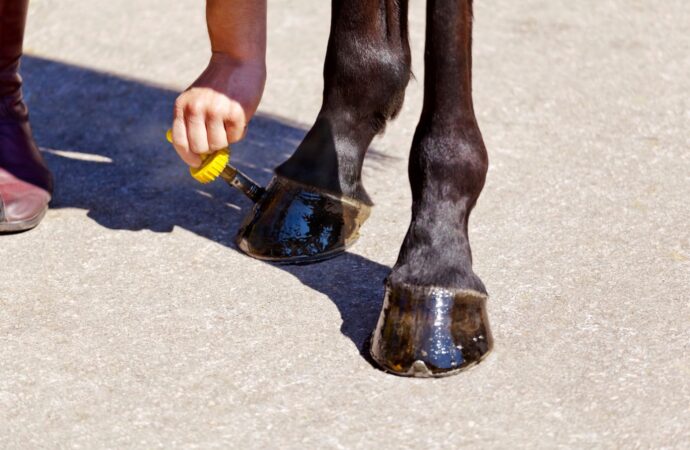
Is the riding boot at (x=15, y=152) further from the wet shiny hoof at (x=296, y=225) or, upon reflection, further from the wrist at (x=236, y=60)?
the wrist at (x=236, y=60)

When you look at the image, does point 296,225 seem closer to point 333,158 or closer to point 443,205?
point 333,158

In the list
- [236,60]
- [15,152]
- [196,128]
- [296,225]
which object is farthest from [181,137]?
[15,152]

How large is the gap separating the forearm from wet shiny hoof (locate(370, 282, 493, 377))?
50cm

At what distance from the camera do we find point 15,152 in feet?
7.83

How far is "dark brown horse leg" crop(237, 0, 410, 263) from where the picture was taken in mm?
2092

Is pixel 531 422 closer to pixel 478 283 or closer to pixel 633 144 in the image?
pixel 478 283

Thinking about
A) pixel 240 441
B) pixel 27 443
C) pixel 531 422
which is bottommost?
pixel 27 443

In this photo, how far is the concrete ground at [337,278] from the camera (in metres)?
1.63

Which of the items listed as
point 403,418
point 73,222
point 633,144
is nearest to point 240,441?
point 403,418

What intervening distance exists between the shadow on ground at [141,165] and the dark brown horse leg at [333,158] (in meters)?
0.06

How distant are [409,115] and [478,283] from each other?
114 cm

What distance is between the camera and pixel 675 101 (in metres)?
2.91

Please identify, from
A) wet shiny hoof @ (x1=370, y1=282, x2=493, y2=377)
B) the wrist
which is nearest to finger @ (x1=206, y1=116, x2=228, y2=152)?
the wrist

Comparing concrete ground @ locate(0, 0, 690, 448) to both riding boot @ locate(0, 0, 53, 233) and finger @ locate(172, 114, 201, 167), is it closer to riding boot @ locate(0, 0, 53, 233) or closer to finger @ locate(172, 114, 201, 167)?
riding boot @ locate(0, 0, 53, 233)
